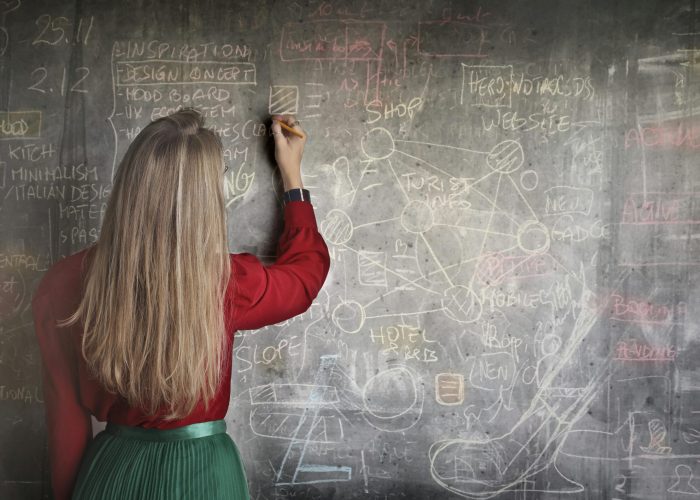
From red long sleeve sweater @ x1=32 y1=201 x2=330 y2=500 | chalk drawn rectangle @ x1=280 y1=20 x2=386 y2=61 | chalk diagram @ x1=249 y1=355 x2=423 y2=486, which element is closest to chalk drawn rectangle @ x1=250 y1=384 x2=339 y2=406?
chalk diagram @ x1=249 y1=355 x2=423 y2=486

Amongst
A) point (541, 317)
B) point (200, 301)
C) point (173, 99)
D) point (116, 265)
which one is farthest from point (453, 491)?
point (173, 99)

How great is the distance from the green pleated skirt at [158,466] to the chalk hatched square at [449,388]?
1117 mm

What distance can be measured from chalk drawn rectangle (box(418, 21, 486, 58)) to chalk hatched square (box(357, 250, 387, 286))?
0.95 metres

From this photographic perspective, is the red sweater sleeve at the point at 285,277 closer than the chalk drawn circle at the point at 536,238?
Yes

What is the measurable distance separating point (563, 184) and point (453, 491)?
4.98 feet

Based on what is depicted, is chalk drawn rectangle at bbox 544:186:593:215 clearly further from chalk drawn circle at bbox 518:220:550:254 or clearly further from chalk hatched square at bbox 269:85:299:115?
chalk hatched square at bbox 269:85:299:115

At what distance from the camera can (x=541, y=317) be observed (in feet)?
8.46

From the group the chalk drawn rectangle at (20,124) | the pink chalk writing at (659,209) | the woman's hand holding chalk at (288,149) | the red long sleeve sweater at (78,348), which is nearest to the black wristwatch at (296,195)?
the woman's hand holding chalk at (288,149)

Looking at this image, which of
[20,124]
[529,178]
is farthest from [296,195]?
[20,124]

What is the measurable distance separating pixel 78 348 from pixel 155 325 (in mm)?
331

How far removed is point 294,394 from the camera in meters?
2.62

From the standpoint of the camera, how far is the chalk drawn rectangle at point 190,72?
102 inches

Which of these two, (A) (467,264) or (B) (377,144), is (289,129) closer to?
(B) (377,144)

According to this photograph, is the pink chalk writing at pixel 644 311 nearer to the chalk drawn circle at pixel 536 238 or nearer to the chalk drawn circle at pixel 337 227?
the chalk drawn circle at pixel 536 238
